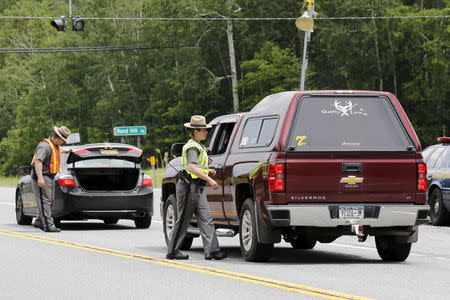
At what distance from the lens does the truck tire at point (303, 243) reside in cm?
1633

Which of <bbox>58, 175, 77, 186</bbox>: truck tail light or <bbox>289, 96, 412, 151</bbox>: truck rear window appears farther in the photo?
<bbox>58, 175, 77, 186</bbox>: truck tail light

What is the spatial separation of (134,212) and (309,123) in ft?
25.8

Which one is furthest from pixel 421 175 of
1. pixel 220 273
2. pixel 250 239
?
pixel 220 273

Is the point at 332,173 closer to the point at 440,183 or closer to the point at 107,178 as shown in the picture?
the point at 107,178

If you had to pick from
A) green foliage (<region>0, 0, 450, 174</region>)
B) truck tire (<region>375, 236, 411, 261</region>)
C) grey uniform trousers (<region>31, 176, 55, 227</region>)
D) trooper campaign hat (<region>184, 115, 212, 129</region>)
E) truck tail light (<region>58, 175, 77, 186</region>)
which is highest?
trooper campaign hat (<region>184, 115, 212, 129</region>)

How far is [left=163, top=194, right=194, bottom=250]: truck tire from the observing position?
1588 centimetres

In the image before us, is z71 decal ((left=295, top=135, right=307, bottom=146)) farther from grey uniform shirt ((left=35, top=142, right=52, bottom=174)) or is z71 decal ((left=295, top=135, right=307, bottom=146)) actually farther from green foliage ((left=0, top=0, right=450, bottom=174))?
green foliage ((left=0, top=0, right=450, bottom=174))

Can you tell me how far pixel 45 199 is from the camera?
20.2 meters

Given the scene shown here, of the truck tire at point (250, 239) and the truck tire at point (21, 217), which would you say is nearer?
the truck tire at point (250, 239)

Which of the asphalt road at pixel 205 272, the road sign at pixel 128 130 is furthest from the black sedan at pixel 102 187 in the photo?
the road sign at pixel 128 130

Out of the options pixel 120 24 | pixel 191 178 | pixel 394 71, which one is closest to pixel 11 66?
pixel 120 24

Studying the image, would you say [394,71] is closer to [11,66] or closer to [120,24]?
[120,24]

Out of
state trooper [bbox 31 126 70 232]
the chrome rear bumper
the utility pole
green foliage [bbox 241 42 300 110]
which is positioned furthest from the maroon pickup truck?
the utility pole

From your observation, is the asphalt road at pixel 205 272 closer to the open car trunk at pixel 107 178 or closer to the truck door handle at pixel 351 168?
the truck door handle at pixel 351 168
